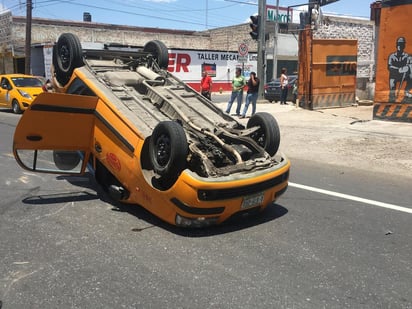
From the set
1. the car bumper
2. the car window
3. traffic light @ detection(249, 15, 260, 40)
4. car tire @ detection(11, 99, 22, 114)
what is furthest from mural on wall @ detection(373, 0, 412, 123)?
car tire @ detection(11, 99, 22, 114)

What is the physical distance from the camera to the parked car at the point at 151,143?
4.45 m

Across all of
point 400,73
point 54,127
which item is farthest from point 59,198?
point 400,73

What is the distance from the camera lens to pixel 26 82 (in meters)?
18.1

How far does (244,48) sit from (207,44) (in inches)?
1349

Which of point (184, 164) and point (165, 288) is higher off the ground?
point (184, 164)

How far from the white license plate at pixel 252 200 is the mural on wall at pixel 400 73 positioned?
963cm

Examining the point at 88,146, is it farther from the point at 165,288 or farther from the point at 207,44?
the point at 207,44

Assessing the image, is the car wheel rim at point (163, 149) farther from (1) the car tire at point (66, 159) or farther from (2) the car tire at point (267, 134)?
(1) the car tire at point (66, 159)

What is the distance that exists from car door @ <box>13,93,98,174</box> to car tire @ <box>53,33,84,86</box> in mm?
1167

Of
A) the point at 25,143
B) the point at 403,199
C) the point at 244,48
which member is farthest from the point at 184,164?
the point at 244,48

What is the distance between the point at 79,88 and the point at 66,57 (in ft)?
2.73

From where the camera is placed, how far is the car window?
5.82m

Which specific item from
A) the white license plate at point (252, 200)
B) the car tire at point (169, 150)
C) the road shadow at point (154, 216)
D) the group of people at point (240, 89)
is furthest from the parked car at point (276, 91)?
the car tire at point (169, 150)

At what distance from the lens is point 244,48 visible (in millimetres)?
18328
